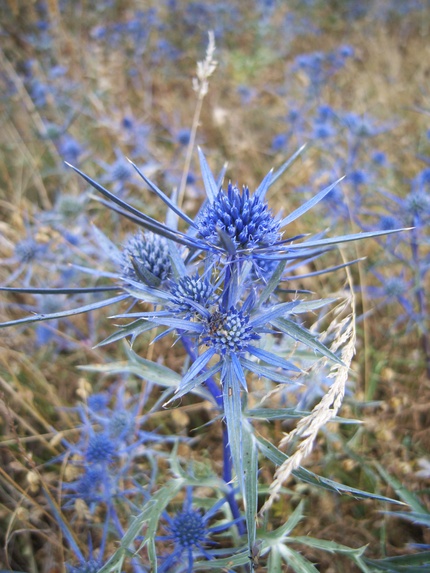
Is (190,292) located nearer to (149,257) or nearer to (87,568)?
(149,257)

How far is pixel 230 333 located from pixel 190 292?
0.42 ft

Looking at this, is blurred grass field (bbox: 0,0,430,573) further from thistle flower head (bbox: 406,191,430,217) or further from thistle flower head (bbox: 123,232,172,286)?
thistle flower head (bbox: 123,232,172,286)

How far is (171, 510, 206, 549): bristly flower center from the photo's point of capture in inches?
47.4

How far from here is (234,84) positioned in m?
4.32

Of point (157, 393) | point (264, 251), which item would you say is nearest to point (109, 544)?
point (157, 393)

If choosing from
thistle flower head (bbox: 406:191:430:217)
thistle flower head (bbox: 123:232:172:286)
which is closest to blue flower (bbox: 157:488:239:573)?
thistle flower head (bbox: 123:232:172:286)

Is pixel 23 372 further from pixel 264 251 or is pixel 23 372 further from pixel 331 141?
pixel 331 141

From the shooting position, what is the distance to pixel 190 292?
0.96 meters

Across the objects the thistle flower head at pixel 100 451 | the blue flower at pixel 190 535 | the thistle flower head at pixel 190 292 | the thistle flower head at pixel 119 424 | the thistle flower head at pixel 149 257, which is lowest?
the blue flower at pixel 190 535

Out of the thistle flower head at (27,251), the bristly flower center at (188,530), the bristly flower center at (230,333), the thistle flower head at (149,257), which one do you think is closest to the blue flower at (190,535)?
the bristly flower center at (188,530)

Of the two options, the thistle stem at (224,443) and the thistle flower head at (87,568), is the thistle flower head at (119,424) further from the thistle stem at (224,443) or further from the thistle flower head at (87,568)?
the thistle stem at (224,443)

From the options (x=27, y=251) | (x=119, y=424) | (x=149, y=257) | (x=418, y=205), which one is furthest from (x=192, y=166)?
(x=149, y=257)

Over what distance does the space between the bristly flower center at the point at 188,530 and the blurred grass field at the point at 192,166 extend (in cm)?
29

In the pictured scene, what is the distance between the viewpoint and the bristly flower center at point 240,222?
3.00ft
